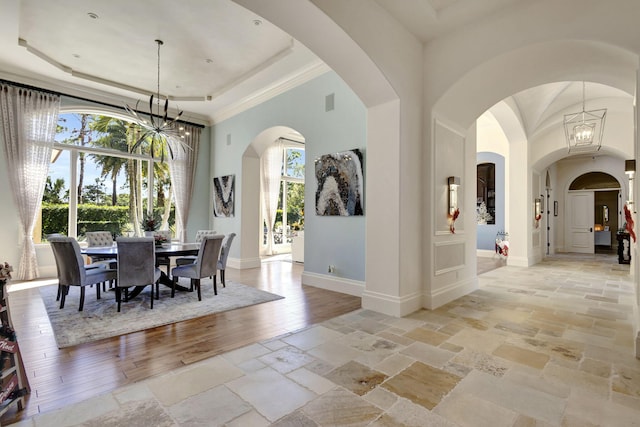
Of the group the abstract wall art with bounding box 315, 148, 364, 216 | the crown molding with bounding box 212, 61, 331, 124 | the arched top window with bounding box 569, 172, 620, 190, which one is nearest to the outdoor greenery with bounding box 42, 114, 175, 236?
the crown molding with bounding box 212, 61, 331, 124

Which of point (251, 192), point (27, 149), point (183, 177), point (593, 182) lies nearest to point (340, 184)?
point (251, 192)

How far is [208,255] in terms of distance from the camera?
4645 mm

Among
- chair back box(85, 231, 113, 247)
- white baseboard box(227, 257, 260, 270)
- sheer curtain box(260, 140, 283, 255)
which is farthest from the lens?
sheer curtain box(260, 140, 283, 255)

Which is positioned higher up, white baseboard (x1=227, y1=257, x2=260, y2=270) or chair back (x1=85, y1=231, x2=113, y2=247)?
chair back (x1=85, y1=231, x2=113, y2=247)

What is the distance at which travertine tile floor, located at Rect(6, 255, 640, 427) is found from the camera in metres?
1.87

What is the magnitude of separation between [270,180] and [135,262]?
5810 millimetres

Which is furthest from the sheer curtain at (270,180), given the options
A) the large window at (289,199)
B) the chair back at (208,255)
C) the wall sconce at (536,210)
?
the wall sconce at (536,210)

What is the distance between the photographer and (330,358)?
103 inches

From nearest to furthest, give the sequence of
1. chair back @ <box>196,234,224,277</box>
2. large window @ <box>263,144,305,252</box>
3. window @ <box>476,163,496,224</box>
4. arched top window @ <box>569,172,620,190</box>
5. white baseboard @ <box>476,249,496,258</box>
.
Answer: chair back @ <box>196,234,224,277</box> < white baseboard @ <box>476,249,496,258</box> < window @ <box>476,163,496,224</box> < large window @ <box>263,144,305,252</box> < arched top window @ <box>569,172,620,190</box>

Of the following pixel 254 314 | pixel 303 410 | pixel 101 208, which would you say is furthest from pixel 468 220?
pixel 101 208

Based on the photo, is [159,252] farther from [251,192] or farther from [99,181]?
[99,181]

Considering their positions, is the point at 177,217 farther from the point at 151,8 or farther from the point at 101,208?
the point at 151,8

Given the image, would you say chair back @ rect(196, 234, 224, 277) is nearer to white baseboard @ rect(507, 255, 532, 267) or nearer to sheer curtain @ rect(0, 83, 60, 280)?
sheer curtain @ rect(0, 83, 60, 280)

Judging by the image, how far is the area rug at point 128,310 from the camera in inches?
131
